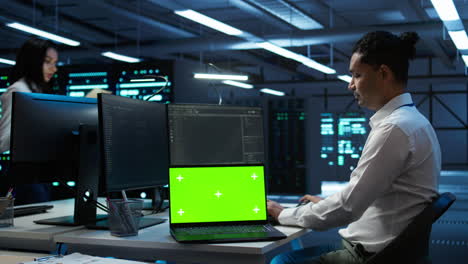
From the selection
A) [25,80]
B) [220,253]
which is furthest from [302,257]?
[25,80]

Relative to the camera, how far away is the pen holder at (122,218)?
1.91 meters

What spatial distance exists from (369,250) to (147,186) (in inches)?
37.4

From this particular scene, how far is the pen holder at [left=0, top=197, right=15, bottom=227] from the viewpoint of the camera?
214 cm

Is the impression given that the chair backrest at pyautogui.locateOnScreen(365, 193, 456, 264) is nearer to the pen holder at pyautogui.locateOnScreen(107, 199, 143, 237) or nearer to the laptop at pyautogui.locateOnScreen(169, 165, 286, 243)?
the laptop at pyautogui.locateOnScreen(169, 165, 286, 243)

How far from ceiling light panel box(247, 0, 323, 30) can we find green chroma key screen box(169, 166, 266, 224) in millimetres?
6104

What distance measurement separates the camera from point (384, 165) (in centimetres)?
172

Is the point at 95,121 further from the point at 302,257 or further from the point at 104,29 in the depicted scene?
the point at 104,29

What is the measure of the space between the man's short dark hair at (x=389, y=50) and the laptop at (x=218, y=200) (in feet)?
2.07

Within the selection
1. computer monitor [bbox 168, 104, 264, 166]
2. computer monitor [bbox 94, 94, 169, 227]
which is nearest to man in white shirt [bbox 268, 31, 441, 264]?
computer monitor [bbox 168, 104, 264, 166]

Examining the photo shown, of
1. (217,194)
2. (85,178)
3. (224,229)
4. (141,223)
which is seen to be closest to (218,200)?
(217,194)

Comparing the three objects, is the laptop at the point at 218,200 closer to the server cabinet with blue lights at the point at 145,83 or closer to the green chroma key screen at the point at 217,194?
the green chroma key screen at the point at 217,194

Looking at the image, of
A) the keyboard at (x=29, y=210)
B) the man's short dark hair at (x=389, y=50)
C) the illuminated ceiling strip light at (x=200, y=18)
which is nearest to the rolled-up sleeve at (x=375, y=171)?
the man's short dark hair at (x=389, y=50)

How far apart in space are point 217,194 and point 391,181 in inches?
27.0

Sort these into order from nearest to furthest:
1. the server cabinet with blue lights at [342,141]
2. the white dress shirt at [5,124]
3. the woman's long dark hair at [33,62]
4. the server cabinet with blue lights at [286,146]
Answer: the white dress shirt at [5,124] → the woman's long dark hair at [33,62] → the server cabinet with blue lights at [286,146] → the server cabinet with blue lights at [342,141]
